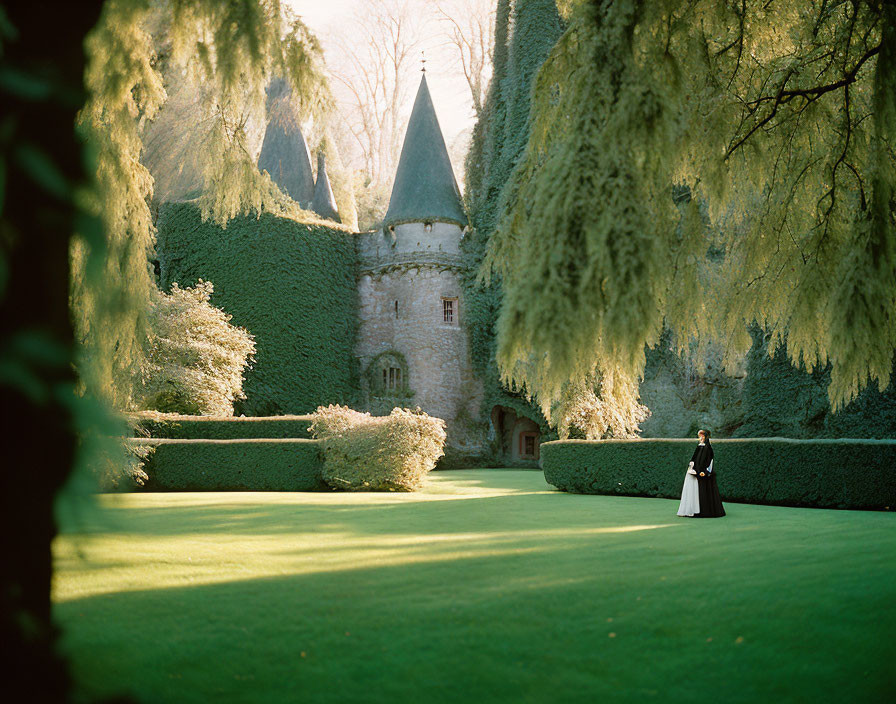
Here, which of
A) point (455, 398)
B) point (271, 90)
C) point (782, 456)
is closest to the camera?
point (782, 456)

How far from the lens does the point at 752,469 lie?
13.0 meters

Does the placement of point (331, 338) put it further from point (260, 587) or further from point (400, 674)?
point (400, 674)

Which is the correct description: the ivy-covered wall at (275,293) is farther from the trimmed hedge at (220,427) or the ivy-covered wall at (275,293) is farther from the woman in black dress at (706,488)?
the woman in black dress at (706,488)

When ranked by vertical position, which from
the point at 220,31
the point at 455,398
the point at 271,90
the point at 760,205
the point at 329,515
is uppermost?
the point at 271,90

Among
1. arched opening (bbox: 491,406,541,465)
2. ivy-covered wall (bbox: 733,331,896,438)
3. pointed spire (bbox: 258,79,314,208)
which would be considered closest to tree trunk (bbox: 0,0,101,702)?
ivy-covered wall (bbox: 733,331,896,438)

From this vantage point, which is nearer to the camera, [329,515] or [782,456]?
[329,515]

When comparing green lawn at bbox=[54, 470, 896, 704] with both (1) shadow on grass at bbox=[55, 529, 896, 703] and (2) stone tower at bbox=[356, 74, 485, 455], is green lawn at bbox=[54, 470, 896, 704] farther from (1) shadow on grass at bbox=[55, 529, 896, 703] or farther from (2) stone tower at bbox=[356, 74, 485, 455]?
(2) stone tower at bbox=[356, 74, 485, 455]

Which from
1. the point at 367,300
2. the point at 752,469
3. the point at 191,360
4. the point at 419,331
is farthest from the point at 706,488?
the point at 367,300

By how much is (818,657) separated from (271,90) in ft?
101

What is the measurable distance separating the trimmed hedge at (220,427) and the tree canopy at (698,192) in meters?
14.2

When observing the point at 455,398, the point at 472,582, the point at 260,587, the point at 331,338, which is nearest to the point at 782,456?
the point at 472,582

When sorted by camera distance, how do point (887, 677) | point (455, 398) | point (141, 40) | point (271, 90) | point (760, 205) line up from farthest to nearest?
point (271, 90)
point (455, 398)
point (760, 205)
point (141, 40)
point (887, 677)

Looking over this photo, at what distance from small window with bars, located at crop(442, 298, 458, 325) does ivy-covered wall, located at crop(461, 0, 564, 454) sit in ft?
1.66

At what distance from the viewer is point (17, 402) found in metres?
1.78
